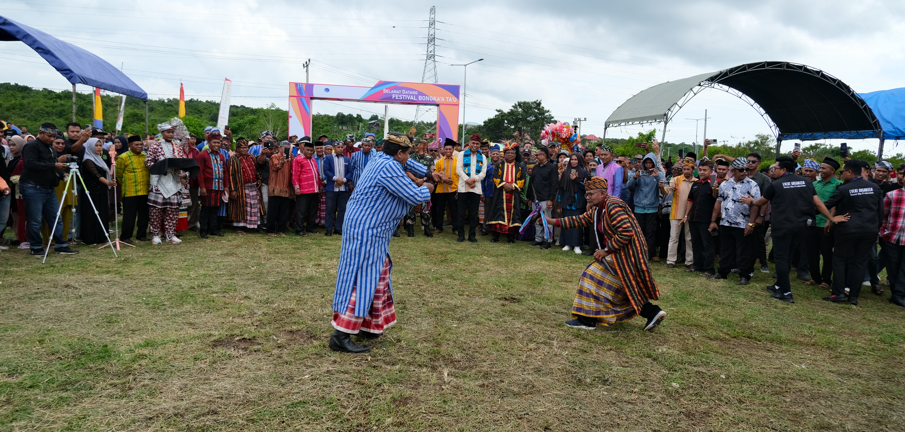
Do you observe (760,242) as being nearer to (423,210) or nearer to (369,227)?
(423,210)

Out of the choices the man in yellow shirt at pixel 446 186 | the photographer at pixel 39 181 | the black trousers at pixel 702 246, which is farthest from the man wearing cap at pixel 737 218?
the photographer at pixel 39 181

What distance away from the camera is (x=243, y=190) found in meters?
10.0

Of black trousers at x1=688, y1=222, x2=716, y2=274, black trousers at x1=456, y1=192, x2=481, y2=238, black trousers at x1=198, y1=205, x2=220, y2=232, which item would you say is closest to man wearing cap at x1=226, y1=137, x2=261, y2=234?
black trousers at x1=198, y1=205, x2=220, y2=232

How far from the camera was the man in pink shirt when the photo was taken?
10.2 m

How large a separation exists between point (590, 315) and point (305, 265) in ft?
13.7

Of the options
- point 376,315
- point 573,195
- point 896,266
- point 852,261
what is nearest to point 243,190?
point 573,195

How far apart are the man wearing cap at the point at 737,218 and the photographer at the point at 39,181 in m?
9.51

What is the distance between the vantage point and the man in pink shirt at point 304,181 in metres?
10.2

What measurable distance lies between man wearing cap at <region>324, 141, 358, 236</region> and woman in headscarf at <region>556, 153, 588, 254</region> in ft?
14.0

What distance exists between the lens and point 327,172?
10438mm

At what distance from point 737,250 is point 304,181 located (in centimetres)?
770

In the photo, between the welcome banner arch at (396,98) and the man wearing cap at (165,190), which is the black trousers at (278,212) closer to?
the man wearing cap at (165,190)

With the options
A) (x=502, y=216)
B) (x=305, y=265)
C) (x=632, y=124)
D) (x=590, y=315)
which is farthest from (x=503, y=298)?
(x=632, y=124)

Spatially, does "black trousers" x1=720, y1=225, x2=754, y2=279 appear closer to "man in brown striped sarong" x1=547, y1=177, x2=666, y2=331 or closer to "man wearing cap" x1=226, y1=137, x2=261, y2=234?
"man in brown striped sarong" x1=547, y1=177, x2=666, y2=331
